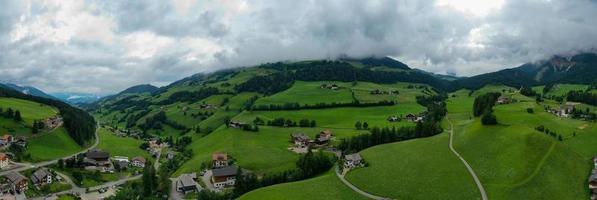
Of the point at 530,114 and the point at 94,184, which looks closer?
the point at 94,184

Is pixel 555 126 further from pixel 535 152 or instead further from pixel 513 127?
pixel 535 152

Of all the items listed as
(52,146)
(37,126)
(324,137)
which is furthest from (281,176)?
(37,126)

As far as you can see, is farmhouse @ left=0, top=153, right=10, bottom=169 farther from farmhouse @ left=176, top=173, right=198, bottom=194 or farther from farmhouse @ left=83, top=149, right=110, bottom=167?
farmhouse @ left=176, top=173, right=198, bottom=194

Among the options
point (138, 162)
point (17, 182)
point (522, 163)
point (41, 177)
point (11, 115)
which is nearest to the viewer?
point (522, 163)

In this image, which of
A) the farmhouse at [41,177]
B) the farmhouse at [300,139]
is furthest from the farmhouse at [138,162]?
the farmhouse at [300,139]

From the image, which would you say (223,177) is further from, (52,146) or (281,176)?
(52,146)

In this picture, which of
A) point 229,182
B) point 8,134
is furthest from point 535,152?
point 8,134
